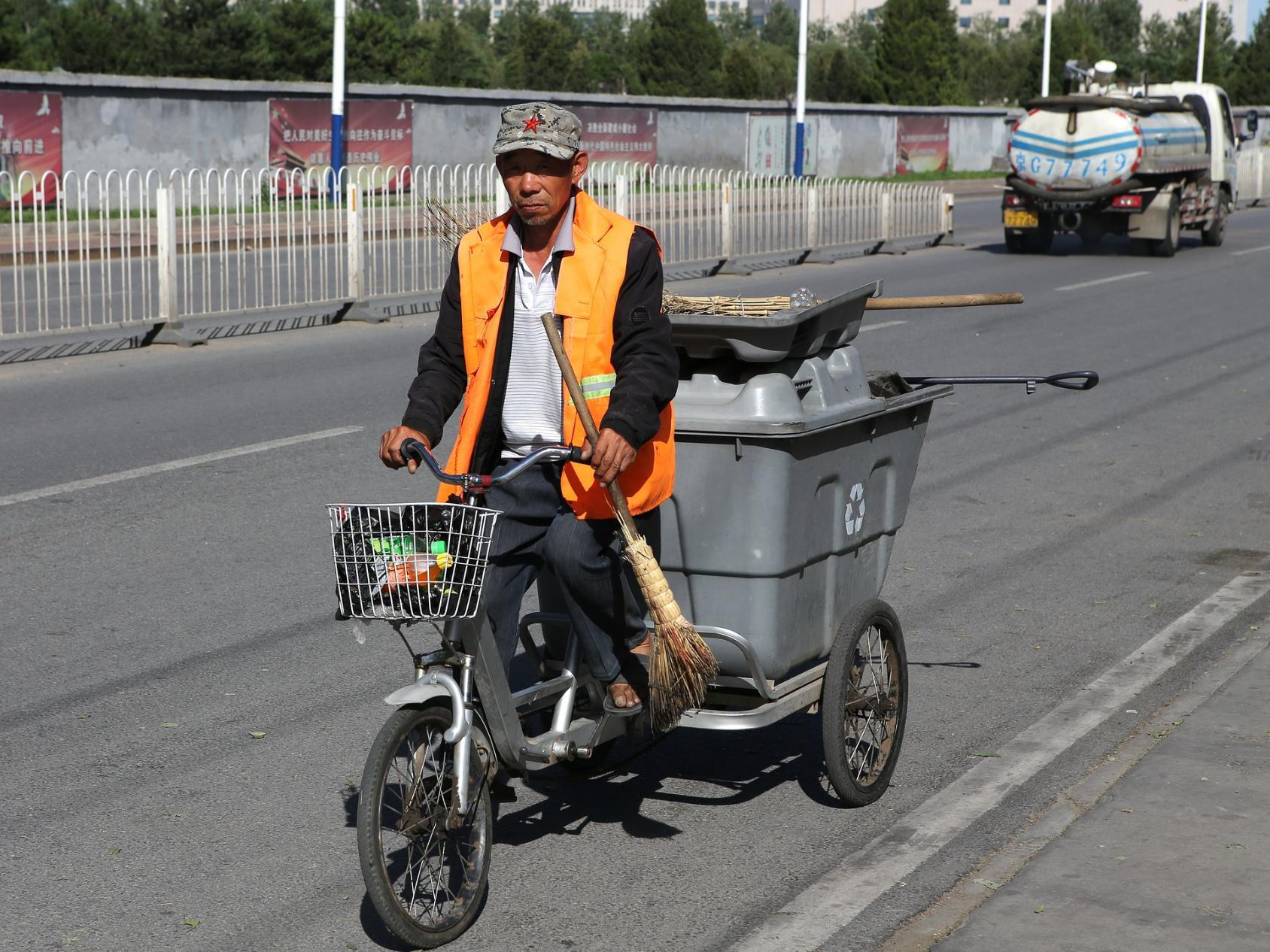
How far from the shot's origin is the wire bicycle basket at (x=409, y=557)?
333 centimetres

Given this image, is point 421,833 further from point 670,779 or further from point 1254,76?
point 1254,76

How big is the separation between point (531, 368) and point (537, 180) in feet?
1.40

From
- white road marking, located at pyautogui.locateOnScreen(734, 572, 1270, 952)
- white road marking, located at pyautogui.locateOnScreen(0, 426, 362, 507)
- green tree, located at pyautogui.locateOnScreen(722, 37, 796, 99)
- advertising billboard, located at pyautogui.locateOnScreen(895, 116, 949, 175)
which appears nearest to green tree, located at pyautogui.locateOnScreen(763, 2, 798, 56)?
green tree, located at pyautogui.locateOnScreen(722, 37, 796, 99)

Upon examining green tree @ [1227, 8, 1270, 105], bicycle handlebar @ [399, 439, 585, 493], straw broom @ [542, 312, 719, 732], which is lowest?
straw broom @ [542, 312, 719, 732]

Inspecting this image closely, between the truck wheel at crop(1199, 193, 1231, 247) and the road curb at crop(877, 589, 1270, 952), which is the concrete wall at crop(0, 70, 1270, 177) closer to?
the truck wheel at crop(1199, 193, 1231, 247)

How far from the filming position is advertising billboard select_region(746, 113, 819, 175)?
40938 mm

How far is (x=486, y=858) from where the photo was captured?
3.72m

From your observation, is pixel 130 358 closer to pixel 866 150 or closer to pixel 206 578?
pixel 206 578

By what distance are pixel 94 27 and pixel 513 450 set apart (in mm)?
40815

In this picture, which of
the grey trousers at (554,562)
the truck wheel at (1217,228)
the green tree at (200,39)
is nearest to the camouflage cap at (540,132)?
the grey trousers at (554,562)

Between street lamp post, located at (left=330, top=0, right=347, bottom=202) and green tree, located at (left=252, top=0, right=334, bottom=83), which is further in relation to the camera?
green tree, located at (left=252, top=0, right=334, bottom=83)

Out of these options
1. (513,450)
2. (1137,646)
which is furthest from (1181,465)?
(513,450)

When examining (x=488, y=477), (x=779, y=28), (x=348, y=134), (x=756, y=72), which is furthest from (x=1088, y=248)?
(x=779, y=28)

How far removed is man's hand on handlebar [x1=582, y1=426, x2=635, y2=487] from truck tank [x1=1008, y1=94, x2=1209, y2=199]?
67.8 feet
